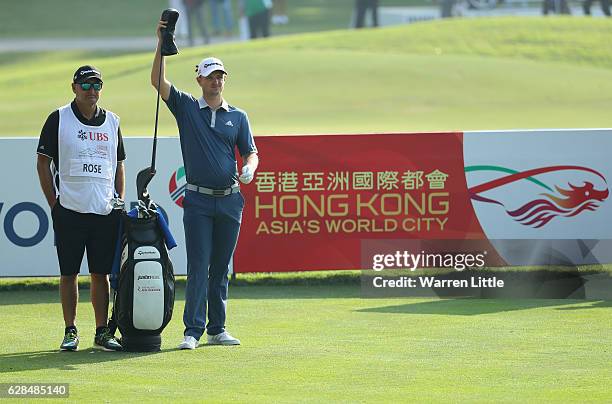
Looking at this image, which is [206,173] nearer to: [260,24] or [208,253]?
[208,253]

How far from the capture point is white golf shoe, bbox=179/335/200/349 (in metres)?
9.36

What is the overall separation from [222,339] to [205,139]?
145 cm

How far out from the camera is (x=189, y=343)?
369 inches

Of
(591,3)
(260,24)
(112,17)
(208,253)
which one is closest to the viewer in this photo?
(208,253)

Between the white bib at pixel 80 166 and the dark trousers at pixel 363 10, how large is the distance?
3384 centimetres

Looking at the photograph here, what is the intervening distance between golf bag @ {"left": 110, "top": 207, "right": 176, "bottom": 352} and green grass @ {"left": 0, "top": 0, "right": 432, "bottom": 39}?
113 ft

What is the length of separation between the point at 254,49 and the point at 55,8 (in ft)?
55.8

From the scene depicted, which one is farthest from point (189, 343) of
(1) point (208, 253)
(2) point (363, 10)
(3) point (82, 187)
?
(2) point (363, 10)

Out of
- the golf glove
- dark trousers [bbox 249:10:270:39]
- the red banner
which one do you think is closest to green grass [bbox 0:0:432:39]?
dark trousers [bbox 249:10:270:39]

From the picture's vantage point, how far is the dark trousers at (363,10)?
42.8 m

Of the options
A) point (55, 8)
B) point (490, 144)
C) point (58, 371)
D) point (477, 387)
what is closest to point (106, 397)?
point (58, 371)

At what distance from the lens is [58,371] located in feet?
27.6

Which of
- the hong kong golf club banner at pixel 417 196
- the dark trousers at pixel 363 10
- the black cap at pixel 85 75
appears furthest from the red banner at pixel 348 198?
the dark trousers at pixel 363 10

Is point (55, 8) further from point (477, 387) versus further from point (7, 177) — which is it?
point (477, 387)
